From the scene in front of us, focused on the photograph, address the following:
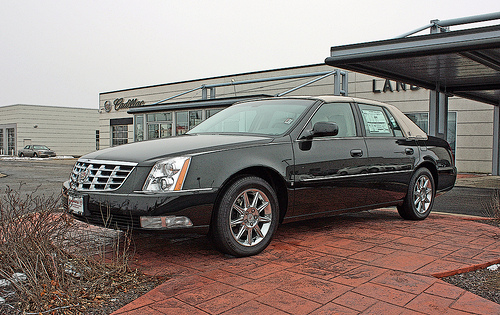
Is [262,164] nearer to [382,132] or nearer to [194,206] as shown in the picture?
[194,206]

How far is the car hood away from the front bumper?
0.35m

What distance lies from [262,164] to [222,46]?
44.3 ft

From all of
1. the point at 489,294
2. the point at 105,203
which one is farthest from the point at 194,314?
the point at 489,294

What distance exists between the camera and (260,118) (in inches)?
221

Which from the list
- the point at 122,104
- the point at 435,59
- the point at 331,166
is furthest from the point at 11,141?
the point at 331,166

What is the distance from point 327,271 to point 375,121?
2779mm

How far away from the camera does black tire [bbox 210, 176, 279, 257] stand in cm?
436

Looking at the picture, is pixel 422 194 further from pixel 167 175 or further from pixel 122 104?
pixel 122 104

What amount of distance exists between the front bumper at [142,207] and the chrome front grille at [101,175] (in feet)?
0.28

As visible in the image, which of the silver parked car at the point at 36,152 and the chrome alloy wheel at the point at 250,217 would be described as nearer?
the chrome alloy wheel at the point at 250,217

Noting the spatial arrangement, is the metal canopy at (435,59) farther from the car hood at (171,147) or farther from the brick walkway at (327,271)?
the car hood at (171,147)

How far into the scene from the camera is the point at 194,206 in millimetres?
4191

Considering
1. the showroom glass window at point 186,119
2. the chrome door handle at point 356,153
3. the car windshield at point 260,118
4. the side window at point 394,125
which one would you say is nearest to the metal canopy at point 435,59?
the side window at point 394,125

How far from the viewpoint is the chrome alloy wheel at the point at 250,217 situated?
4.52m
